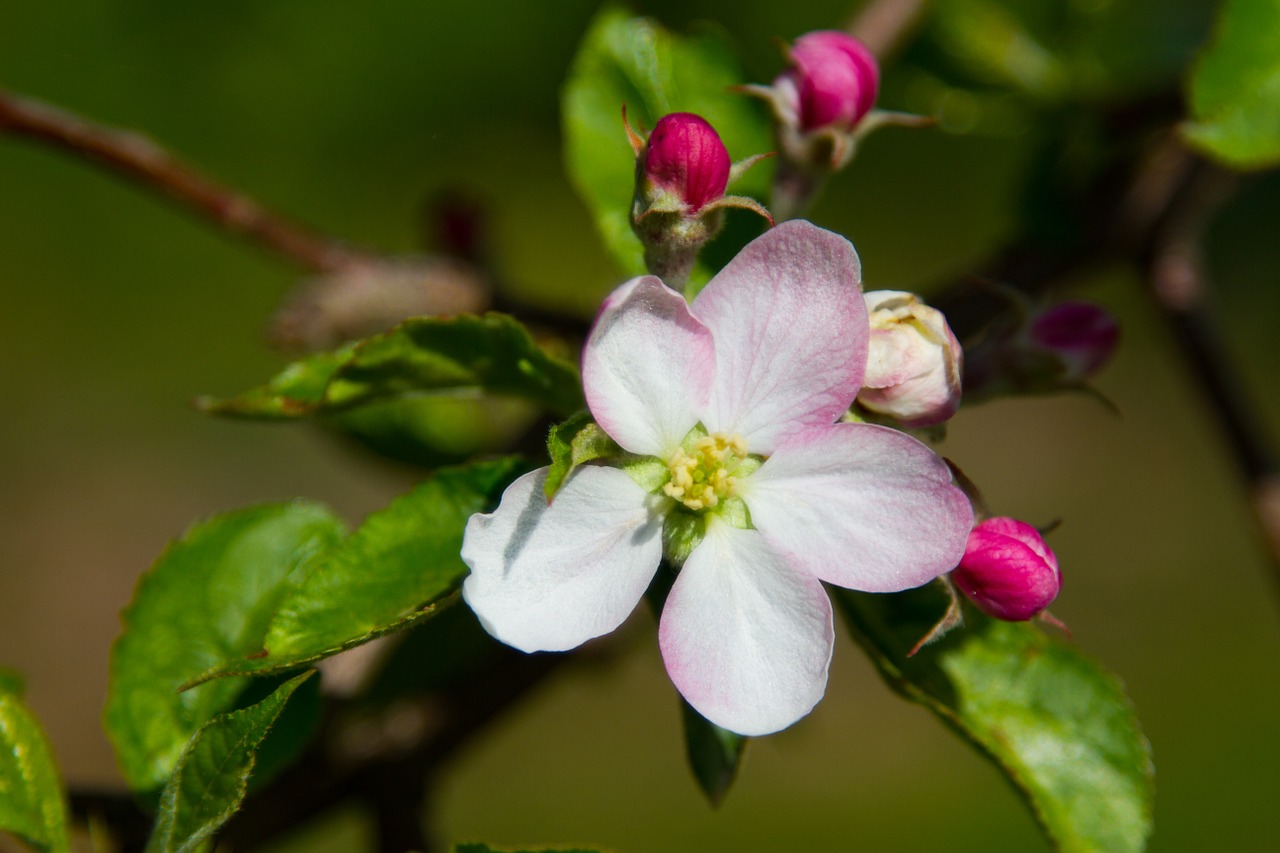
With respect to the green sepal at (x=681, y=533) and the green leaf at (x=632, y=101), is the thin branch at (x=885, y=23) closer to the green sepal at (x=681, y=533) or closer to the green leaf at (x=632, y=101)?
the green leaf at (x=632, y=101)

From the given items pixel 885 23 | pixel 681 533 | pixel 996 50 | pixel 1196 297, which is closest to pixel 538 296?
pixel 996 50

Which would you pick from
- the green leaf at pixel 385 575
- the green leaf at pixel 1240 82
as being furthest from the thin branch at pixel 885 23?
the green leaf at pixel 385 575

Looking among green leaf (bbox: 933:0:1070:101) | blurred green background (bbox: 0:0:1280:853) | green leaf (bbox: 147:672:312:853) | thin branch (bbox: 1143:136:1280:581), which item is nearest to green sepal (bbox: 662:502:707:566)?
green leaf (bbox: 147:672:312:853)

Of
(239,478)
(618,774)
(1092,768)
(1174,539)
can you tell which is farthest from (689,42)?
(1174,539)

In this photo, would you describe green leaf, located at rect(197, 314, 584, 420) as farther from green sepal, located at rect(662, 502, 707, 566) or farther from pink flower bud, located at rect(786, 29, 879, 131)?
pink flower bud, located at rect(786, 29, 879, 131)

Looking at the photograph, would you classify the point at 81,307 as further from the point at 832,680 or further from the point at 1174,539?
the point at 1174,539
